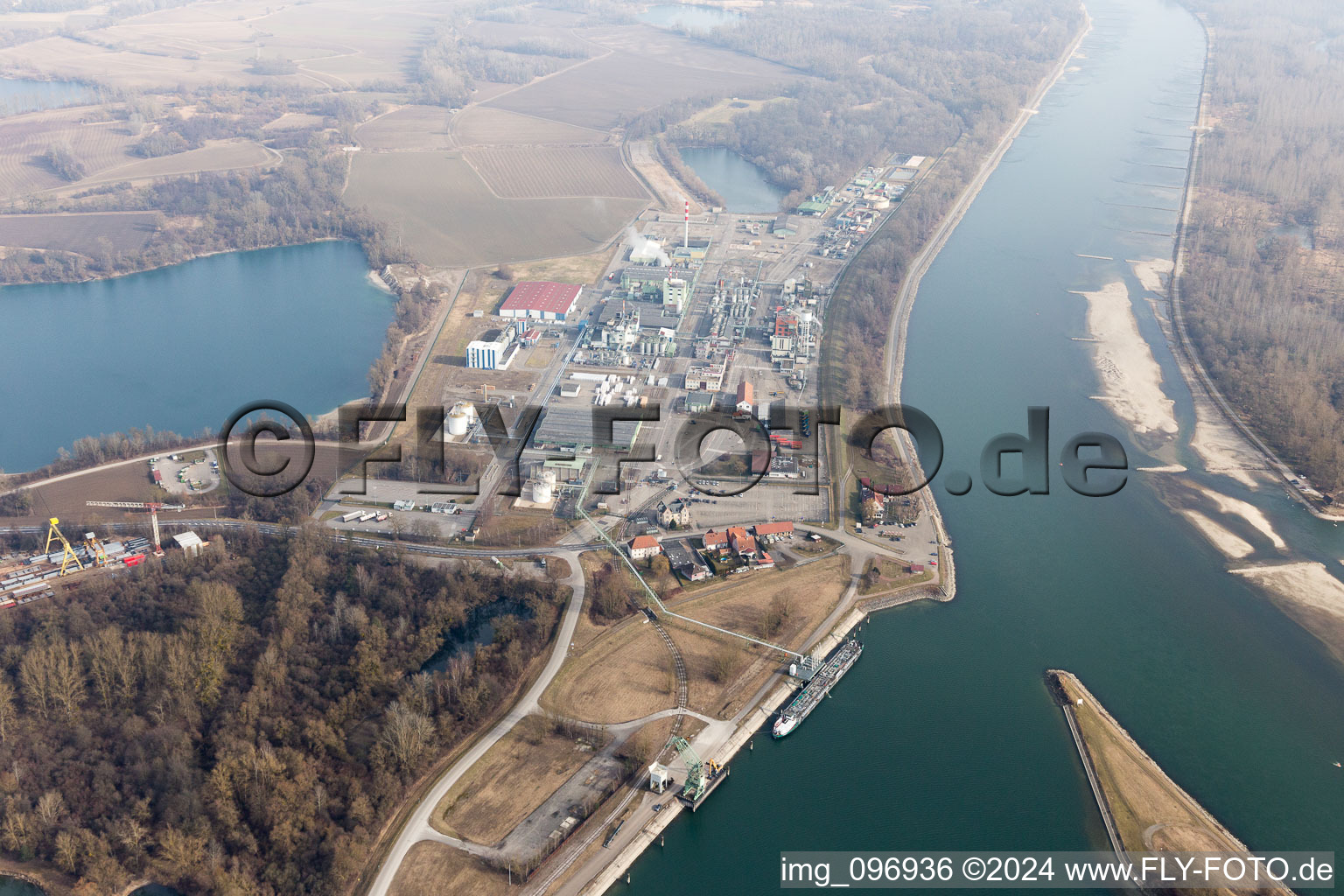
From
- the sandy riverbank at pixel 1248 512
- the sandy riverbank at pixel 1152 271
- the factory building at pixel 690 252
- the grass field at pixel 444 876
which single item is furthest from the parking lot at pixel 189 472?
the sandy riverbank at pixel 1152 271

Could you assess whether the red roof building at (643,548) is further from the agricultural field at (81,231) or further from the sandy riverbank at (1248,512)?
the agricultural field at (81,231)

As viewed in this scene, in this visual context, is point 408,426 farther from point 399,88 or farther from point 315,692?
point 399,88

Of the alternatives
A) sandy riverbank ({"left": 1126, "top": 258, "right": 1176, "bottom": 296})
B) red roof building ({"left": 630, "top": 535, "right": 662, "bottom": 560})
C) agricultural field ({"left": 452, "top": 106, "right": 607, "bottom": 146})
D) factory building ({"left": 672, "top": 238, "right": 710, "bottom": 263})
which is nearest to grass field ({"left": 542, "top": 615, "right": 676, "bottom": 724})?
red roof building ({"left": 630, "top": 535, "right": 662, "bottom": 560})

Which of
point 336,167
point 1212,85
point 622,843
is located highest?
point 1212,85

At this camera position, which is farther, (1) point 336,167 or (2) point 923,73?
(2) point 923,73

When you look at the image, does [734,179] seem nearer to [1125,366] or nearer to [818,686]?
[1125,366]

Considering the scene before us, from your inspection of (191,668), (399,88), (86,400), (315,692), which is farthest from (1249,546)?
(399,88)

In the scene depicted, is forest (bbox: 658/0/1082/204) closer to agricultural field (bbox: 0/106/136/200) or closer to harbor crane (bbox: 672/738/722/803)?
agricultural field (bbox: 0/106/136/200)
